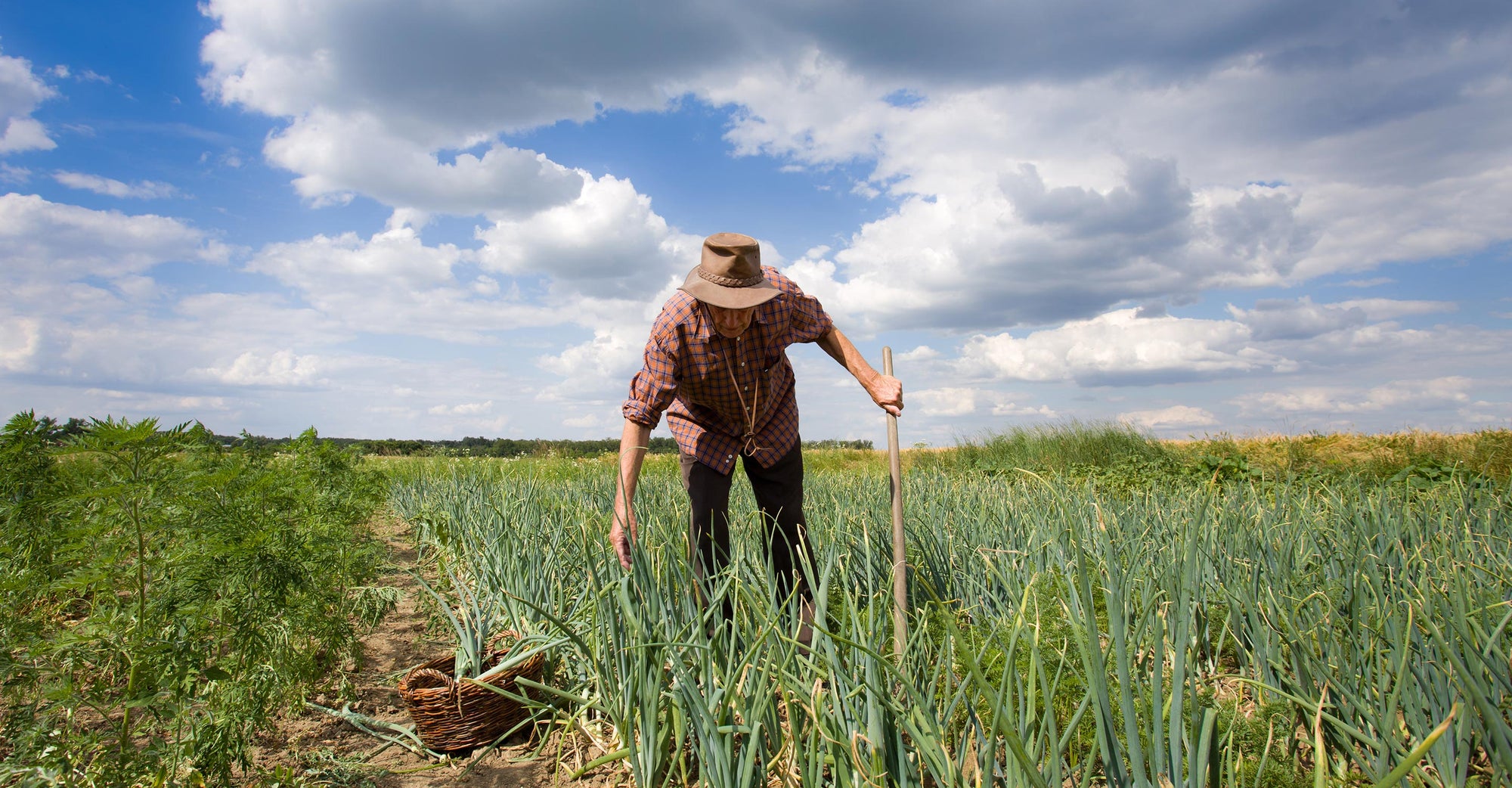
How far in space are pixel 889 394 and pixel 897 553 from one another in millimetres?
577

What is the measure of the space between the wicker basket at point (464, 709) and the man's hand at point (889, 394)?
1367mm

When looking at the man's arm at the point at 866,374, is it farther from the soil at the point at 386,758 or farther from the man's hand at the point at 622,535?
the soil at the point at 386,758

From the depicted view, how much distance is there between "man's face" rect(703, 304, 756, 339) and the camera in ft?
8.32

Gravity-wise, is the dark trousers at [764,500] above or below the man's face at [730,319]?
below

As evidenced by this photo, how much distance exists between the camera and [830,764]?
5.92 feet

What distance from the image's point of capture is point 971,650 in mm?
1446

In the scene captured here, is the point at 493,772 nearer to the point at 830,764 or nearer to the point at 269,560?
the point at 269,560

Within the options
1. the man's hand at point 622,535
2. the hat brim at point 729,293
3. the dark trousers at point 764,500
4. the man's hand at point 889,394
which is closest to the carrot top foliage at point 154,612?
the man's hand at point 622,535

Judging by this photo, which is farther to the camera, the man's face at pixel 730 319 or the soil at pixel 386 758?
the man's face at pixel 730 319

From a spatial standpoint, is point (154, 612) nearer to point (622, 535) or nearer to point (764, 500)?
point (622, 535)

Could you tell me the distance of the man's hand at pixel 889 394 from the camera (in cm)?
244

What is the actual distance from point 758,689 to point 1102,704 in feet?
2.25

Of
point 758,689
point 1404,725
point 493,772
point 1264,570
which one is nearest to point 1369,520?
point 1264,570

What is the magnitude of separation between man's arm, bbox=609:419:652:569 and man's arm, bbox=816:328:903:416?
2.46 ft
